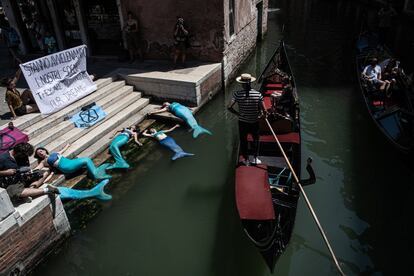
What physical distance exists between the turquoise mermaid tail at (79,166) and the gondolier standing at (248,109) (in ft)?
9.61

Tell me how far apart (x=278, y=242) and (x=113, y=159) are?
4408 mm

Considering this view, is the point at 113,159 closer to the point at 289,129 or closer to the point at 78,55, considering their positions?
the point at 78,55

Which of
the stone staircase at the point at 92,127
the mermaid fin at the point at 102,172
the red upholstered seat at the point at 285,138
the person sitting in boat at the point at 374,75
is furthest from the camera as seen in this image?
the person sitting in boat at the point at 374,75

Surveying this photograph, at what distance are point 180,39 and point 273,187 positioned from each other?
6262mm

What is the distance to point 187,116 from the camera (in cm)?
870

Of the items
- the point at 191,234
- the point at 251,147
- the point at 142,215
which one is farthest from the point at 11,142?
the point at 251,147

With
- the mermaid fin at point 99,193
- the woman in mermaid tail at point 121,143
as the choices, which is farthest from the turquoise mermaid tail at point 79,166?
the mermaid fin at point 99,193

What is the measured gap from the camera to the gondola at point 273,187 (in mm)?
4367

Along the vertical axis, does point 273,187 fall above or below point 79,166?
above

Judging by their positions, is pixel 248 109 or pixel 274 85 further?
pixel 274 85

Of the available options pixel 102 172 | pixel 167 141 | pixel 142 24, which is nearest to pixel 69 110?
pixel 102 172

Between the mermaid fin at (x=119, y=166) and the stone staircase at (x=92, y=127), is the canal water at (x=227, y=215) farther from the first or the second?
the stone staircase at (x=92, y=127)

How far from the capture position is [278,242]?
4328 millimetres

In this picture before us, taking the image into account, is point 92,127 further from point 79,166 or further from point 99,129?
point 79,166
